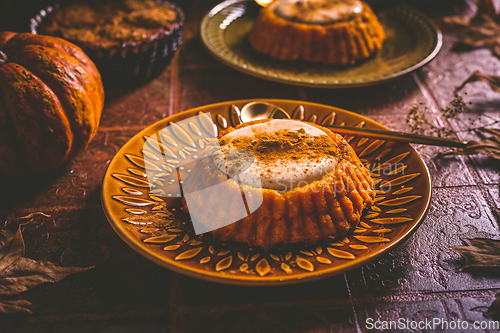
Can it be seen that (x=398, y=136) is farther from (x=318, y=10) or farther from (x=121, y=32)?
(x=121, y=32)

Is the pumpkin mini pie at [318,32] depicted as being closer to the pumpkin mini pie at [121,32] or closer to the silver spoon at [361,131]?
the pumpkin mini pie at [121,32]

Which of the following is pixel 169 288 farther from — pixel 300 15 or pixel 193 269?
pixel 300 15

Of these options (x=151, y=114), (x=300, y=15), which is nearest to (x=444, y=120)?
(x=300, y=15)

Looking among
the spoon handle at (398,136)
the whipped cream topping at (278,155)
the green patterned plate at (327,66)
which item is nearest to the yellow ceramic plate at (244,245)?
the spoon handle at (398,136)

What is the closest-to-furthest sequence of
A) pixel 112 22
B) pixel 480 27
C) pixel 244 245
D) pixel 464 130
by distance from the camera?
pixel 244 245 → pixel 464 130 → pixel 112 22 → pixel 480 27

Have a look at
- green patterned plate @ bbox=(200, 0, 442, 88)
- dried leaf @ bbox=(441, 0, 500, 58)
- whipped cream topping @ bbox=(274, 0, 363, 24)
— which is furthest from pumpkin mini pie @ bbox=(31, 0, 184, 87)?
dried leaf @ bbox=(441, 0, 500, 58)

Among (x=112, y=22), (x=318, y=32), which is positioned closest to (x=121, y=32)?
(x=112, y=22)

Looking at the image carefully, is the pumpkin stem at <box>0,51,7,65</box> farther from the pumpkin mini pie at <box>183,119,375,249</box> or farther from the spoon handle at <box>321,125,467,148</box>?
the spoon handle at <box>321,125,467,148</box>
